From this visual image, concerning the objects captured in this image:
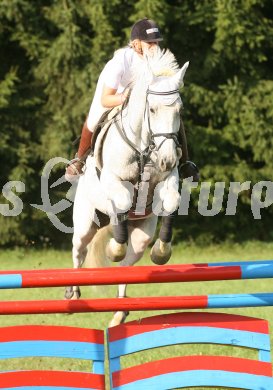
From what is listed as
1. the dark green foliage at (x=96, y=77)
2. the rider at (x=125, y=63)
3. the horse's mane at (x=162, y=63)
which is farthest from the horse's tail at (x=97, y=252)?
the dark green foliage at (x=96, y=77)

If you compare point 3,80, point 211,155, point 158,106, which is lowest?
point 158,106

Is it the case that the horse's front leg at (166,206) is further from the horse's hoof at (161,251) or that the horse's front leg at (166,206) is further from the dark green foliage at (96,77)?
the dark green foliage at (96,77)

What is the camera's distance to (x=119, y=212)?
6.39 metres

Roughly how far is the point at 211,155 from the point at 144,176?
9509 mm

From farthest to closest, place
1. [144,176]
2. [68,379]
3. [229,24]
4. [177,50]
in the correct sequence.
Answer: [177,50] < [229,24] < [144,176] < [68,379]

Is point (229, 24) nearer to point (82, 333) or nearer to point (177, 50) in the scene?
point (177, 50)

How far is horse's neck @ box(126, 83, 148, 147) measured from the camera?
6324 mm

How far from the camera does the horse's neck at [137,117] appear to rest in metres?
6.32

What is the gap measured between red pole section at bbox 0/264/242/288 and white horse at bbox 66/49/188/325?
43.7 inches

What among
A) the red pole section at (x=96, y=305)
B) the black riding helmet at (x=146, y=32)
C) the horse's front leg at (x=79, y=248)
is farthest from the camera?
the horse's front leg at (x=79, y=248)

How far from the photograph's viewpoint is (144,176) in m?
6.35

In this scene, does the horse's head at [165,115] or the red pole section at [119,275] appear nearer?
the red pole section at [119,275]

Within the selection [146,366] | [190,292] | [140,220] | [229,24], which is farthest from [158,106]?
[229,24]

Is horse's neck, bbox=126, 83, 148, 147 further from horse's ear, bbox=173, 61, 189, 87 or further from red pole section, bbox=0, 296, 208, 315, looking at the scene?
red pole section, bbox=0, 296, 208, 315
